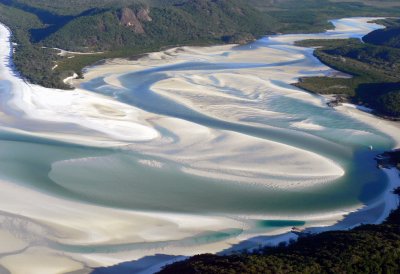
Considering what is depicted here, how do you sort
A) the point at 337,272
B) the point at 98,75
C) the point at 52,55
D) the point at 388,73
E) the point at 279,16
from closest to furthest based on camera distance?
the point at 337,272 < the point at 98,75 < the point at 388,73 < the point at 52,55 < the point at 279,16

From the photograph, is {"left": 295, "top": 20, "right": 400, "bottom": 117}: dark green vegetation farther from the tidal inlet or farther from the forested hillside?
the tidal inlet

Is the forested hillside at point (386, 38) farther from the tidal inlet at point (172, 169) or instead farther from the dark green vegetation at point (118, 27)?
the tidal inlet at point (172, 169)

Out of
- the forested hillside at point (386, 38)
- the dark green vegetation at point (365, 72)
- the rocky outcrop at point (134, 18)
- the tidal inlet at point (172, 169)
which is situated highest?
the rocky outcrop at point (134, 18)

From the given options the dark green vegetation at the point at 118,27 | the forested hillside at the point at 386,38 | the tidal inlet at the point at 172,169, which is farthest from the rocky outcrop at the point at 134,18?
the forested hillside at the point at 386,38

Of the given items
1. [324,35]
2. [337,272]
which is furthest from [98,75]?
[324,35]

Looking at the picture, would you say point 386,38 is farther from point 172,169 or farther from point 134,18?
point 172,169

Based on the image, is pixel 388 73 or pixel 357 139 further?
pixel 388 73

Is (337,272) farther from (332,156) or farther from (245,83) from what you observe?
(245,83)
